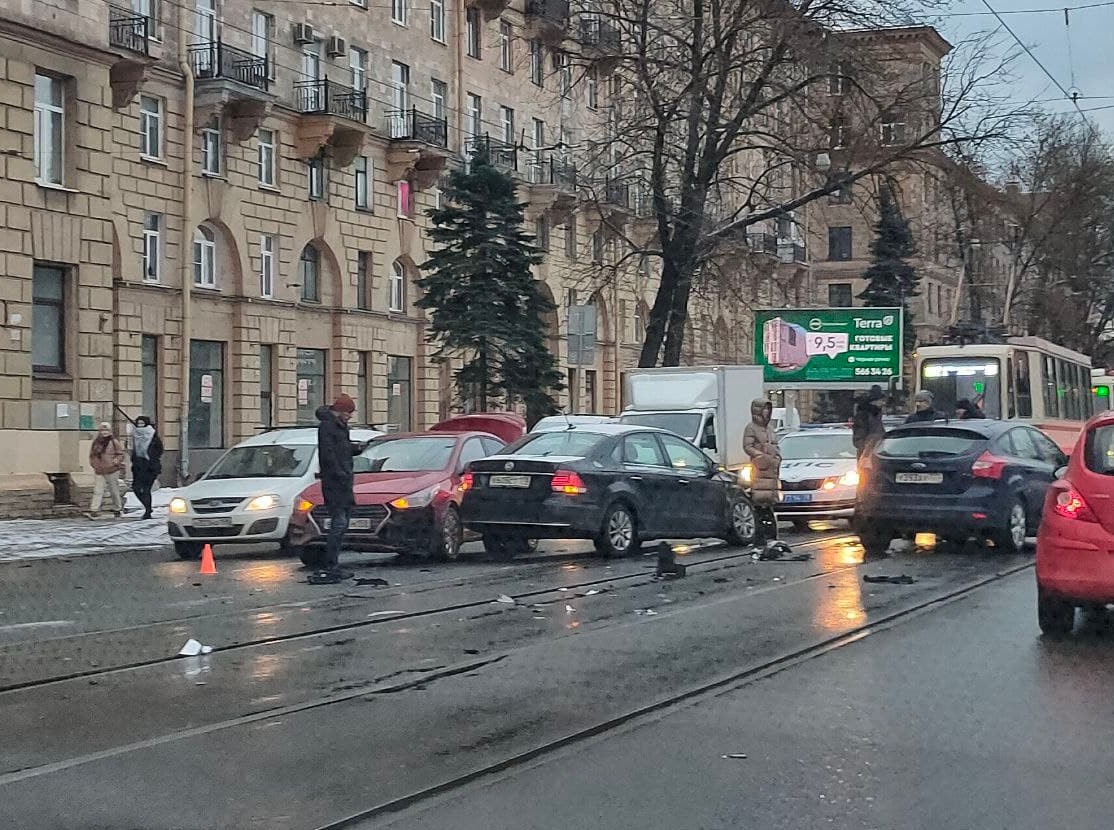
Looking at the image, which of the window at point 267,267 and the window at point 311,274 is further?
the window at point 311,274

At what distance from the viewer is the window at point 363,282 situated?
44656 millimetres

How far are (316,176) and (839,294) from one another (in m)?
52.5

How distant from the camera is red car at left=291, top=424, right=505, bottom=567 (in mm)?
16922

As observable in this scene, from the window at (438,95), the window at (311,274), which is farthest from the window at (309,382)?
the window at (438,95)

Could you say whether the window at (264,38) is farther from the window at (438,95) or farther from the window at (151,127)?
the window at (438,95)

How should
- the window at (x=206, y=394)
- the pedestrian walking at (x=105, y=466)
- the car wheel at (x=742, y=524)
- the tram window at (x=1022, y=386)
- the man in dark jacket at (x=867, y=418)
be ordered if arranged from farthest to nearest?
the window at (x=206, y=394)
the tram window at (x=1022, y=386)
the pedestrian walking at (x=105, y=466)
the man in dark jacket at (x=867, y=418)
the car wheel at (x=742, y=524)

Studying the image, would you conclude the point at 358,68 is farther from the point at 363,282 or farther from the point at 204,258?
the point at 204,258

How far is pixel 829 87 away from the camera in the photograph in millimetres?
32500

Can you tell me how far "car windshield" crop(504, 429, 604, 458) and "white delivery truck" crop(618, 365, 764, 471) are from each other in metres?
10.1

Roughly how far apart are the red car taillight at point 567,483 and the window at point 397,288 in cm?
2963

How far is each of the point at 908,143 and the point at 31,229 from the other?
55.2 ft

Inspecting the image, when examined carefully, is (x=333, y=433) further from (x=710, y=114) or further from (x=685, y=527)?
(x=710, y=114)

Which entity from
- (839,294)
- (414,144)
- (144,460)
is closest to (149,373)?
(144,460)

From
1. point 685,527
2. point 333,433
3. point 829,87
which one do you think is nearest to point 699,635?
point 333,433
